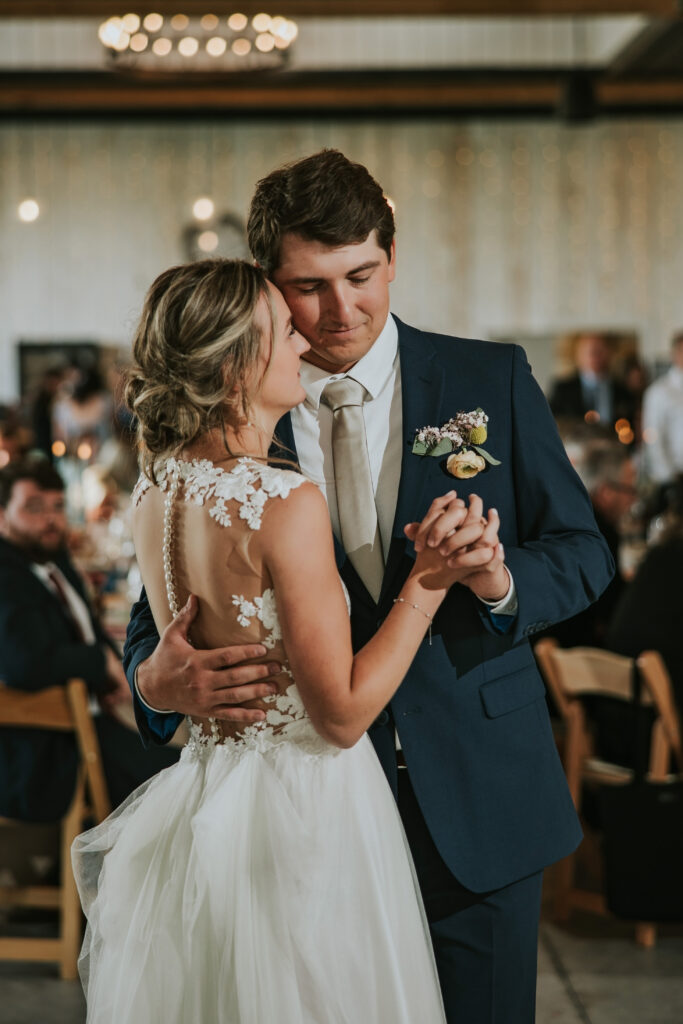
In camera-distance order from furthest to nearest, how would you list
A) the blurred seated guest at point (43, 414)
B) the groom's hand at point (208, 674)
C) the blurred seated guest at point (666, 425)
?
the blurred seated guest at point (43, 414) → the blurred seated guest at point (666, 425) → the groom's hand at point (208, 674)

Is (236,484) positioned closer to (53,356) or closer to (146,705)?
(146,705)

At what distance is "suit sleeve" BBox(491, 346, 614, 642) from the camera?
1.71 meters

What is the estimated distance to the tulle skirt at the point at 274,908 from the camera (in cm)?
162

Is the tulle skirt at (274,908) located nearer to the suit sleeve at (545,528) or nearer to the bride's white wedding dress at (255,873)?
the bride's white wedding dress at (255,873)

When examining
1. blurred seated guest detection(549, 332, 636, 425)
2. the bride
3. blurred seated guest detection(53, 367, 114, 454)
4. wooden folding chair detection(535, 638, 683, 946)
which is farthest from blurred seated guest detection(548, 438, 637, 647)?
blurred seated guest detection(53, 367, 114, 454)

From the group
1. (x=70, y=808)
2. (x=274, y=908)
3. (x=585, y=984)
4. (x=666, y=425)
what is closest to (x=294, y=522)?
(x=274, y=908)

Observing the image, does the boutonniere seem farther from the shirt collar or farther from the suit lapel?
the shirt collar

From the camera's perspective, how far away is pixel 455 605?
1.79m

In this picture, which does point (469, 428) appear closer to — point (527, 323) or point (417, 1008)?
point (417, 1008)

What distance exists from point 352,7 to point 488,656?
6144 mm

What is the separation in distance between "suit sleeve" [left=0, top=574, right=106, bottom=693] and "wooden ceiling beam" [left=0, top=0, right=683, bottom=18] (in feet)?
15.1

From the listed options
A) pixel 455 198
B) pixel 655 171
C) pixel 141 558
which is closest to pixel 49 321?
pixel 455 198

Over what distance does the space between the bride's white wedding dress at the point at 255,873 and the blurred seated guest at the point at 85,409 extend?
8643mm

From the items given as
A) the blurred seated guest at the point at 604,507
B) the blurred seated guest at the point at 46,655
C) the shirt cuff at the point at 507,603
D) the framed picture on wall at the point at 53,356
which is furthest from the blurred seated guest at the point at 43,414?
the shirt cuff at the point at 507,603
